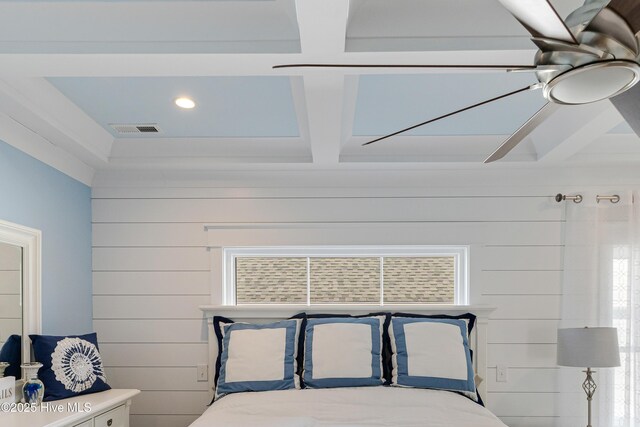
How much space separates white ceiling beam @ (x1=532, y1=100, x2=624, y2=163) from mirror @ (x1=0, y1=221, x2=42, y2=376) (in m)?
2.88

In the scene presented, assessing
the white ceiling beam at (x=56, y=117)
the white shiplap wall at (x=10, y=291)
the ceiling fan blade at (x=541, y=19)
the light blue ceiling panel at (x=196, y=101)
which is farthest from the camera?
the white shiplap wall at (x=10, y=291)

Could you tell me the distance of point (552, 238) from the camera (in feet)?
12.9

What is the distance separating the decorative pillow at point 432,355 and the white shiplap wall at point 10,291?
2103mm

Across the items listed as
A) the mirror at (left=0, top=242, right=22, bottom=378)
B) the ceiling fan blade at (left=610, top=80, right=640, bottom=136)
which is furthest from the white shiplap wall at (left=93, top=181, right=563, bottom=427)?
the ceiling fan blade at (left=610, top=80, right=640, bottom=136)

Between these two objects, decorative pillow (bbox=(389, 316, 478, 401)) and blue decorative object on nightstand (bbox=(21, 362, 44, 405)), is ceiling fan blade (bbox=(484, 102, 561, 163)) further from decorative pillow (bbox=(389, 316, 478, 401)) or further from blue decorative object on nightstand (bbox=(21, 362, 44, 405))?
blue decorative object on nightstand (bbox=(21, 362, 44, 405))

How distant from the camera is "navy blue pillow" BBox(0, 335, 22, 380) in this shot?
283 centimetres

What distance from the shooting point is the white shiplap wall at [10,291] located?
9.22ft

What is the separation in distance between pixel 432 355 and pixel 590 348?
926 mm

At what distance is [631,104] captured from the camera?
1.72 meters

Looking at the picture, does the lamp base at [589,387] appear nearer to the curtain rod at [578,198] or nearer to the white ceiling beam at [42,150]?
the curtain rod at [578,198]

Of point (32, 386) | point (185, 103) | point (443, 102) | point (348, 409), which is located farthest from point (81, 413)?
point (443, 102)

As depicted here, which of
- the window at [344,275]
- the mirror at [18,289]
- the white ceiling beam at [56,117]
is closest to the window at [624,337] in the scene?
the window at [344,275]

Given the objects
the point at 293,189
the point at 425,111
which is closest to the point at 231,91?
the point at 425,111

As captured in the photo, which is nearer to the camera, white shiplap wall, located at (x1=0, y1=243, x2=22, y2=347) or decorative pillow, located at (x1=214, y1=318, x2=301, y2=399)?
white shiplap wall, located at (x1=0, y1=243, x2=22, y2=347)
